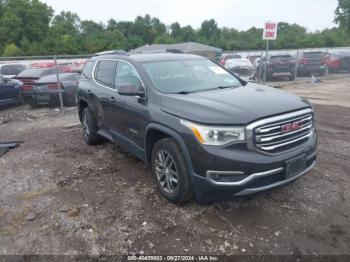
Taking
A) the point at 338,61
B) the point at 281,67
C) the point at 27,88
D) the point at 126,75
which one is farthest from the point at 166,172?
the point at 338,61

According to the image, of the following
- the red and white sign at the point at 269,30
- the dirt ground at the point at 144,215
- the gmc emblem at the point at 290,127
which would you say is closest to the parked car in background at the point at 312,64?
the red and white sign at the point at 269,30

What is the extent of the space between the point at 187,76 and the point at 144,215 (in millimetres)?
1959

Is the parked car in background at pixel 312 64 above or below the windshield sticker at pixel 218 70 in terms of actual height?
below

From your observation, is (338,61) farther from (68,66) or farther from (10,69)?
(10,69)

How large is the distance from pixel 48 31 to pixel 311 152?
56833 millimetres

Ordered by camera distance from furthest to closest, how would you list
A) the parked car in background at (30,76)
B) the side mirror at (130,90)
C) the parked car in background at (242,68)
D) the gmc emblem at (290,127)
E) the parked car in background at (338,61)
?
the parked car in background at (338,61) < the parked car in background at (242,68) < the parked car in background at (30,76) < the side mirror at (130,90) < the gmc emblem at (290,127)

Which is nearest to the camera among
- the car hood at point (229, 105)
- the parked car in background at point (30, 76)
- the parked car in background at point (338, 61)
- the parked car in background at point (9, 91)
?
the car hood at point (229, 105)

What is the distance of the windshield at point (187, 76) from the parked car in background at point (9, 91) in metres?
7.99

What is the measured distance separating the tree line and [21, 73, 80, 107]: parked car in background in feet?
99.0

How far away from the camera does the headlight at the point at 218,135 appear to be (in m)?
3.13

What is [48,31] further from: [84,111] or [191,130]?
[191,130]

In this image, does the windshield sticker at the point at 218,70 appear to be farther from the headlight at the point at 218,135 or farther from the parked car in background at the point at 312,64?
the parked car in background at the point at 312,64

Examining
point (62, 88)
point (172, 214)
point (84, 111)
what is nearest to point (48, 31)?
point (62, 88)

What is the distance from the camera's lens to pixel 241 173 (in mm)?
3098
